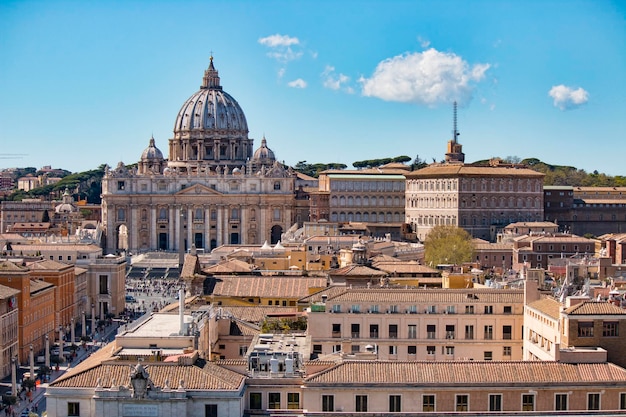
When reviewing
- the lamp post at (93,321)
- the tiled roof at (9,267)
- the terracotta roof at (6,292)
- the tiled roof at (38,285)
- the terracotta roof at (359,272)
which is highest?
the terracotta roof at (359,272)

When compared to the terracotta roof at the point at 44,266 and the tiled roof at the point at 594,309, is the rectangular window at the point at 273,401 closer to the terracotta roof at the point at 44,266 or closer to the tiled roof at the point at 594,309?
the tiled roof at the point at 594,309

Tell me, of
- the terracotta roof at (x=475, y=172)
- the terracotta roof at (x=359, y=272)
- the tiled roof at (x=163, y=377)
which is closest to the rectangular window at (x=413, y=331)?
the tiled roof at (x=163, y=377)

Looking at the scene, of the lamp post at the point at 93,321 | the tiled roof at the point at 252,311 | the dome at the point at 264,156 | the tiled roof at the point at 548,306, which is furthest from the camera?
the dome at the point at 264,156

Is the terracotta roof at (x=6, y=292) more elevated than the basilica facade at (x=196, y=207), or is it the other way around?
the basilica facade at (x=196, y=207)

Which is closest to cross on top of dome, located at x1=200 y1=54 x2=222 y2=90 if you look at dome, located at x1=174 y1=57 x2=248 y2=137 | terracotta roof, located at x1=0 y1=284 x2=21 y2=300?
dome, located at x1=174 y1=57 x2=248 y2=137

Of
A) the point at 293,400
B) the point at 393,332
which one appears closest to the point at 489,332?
the point at 393,332

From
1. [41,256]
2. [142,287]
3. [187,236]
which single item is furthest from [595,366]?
[187,236]

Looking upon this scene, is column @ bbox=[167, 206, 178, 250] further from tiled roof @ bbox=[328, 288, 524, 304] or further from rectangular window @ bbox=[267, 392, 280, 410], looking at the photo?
rectangular window @ bbox=[267, 392, 280, 410]
